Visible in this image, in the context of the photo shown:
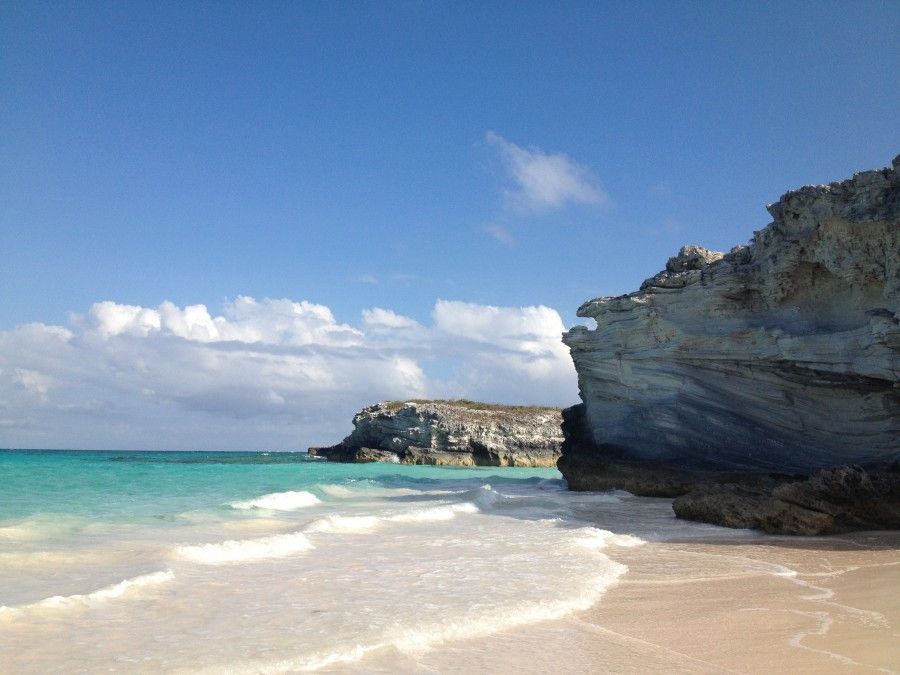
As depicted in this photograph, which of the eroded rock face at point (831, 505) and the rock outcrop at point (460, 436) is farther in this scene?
the rock outcrop at point (460, 436)

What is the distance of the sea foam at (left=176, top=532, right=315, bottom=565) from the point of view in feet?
33.8

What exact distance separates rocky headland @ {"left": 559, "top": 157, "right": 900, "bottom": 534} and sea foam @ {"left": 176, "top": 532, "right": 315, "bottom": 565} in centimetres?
933

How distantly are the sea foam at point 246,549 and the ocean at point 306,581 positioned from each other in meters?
0.04

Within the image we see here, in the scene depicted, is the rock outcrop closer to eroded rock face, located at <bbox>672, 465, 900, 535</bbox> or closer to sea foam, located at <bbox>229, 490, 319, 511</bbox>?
sea foam, located at <bbox>229, 490, 319, 511</bbox>

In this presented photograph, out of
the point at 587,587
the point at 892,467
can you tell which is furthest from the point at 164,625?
the point at 892,467

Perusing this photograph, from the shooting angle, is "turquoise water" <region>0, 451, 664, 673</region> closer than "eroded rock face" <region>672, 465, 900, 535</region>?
Yes

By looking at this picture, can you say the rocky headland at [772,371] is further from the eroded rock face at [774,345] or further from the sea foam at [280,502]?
the sea foam at [280,502]

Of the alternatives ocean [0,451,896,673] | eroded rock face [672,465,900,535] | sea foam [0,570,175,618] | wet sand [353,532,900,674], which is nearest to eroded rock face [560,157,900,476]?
eroded rock face [672,465,900,535]

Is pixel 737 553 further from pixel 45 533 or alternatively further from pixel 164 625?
pixel 45 533

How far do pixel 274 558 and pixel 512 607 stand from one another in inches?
197

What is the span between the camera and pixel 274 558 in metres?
10.6

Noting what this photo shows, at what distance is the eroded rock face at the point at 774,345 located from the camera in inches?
595

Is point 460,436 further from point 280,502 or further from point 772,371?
point 772,371

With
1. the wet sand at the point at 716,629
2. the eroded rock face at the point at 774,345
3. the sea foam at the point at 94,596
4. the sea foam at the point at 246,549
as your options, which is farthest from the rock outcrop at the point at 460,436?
the sea foam at the point at 94,596
